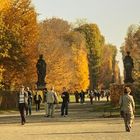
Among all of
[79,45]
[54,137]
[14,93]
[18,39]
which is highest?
[79,45]

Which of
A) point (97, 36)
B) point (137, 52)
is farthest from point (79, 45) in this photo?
point (97, 36)

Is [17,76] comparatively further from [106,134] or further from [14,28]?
[106,134]

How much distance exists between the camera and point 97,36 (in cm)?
12694

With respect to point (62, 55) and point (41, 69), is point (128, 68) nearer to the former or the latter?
point (41, 69)

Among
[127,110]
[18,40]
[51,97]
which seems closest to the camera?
[127,110]

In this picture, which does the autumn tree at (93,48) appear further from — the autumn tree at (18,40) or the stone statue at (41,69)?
the stone statue at (41,69)

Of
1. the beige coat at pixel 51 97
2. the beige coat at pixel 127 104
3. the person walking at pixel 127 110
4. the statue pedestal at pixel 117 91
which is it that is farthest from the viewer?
the statue pedestal at pixel 117 91

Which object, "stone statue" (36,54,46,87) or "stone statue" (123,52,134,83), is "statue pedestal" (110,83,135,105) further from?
"stone statue" (36,54,46,87)

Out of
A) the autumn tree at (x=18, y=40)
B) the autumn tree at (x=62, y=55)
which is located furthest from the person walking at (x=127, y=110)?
the autumn tree at (x=62, y=55)

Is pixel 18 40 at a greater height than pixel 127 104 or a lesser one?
greater

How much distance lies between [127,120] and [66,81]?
54498 millimetres

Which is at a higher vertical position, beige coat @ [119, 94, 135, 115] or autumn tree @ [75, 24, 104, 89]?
autumn tree @ [75, 24, 104, 89]

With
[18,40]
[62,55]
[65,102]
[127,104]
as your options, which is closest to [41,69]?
[18,40]

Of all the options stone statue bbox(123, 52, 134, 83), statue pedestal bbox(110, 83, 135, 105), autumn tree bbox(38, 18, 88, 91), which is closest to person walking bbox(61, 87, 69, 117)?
statue pedestal bbox(110, 83, 135, 105)
